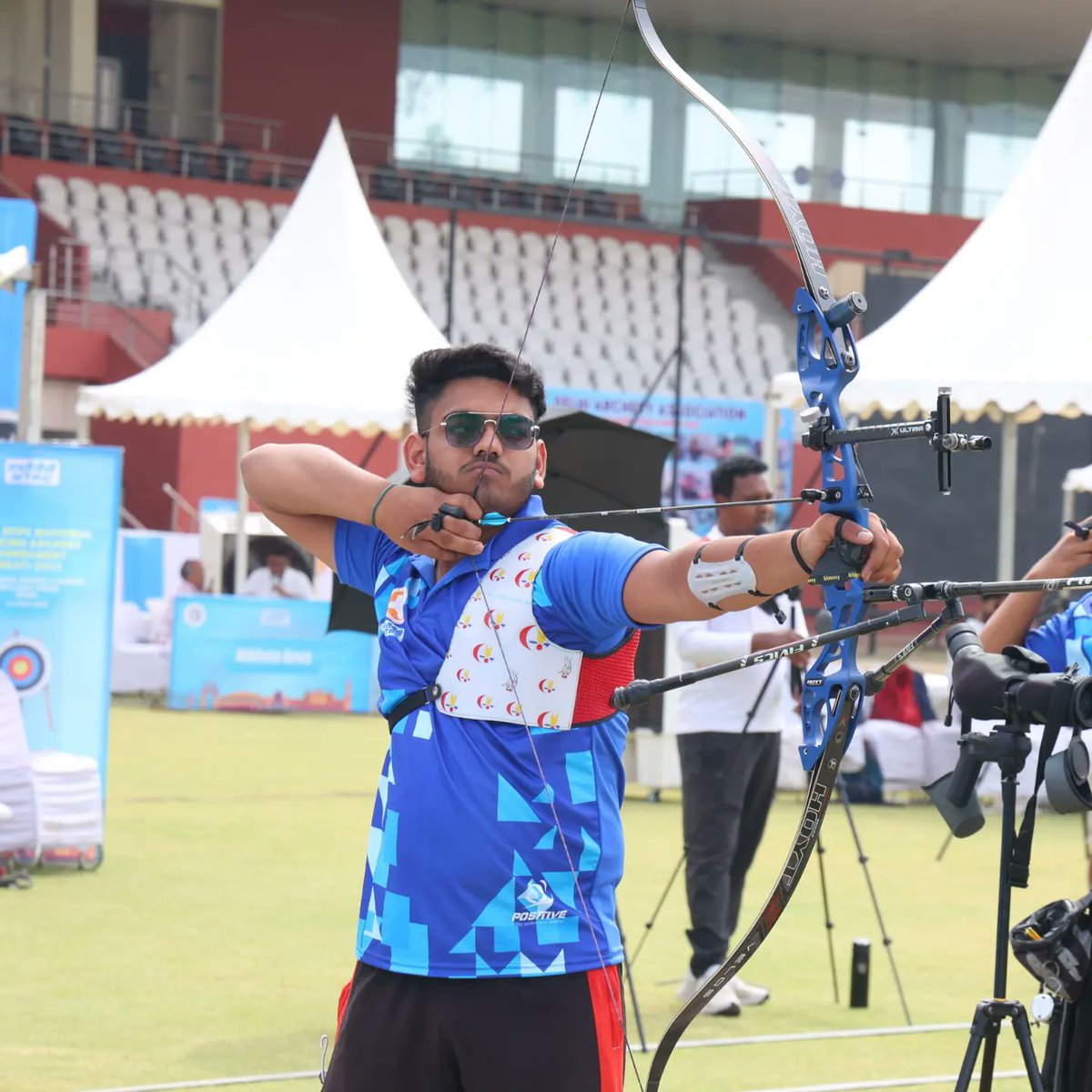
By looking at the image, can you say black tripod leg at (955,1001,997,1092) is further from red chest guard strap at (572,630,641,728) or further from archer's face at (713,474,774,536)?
archer's face at (713,474,774,536)

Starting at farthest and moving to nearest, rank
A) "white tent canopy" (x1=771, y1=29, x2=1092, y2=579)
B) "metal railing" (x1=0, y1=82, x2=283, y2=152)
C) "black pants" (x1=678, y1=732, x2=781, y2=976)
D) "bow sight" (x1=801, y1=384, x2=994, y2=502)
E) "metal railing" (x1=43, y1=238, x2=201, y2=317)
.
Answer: "metal railing" (x1=0, y1=82, x2=283, y2=152), "metal railing" (x1=43, y1=238, x2=201, y2=317), "white tent canopy" (x1=771, y1=29, x2=1092, y2=579), "black pants" (x1=678, y1=732, x2=781, y2=976), "bow sight" (x1=801, y1=384, x2=994, y2=502)

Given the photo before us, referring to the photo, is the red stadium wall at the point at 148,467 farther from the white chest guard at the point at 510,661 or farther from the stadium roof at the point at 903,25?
the white chest guard at the point at 510,661

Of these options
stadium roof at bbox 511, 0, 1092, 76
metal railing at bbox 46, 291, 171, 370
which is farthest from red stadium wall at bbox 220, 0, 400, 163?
metal railing at bbox 46, 291, 171, 370

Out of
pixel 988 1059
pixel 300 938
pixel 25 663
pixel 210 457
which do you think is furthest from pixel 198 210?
pixel 988 1059

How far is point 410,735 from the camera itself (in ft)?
7.70

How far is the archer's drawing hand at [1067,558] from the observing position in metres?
3.27

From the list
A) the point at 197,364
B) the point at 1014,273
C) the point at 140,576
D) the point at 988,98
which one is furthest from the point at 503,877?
the point at 988,98

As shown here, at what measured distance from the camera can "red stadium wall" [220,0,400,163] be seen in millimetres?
25828

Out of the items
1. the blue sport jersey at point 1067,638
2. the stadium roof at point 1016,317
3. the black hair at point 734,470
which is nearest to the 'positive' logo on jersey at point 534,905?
the blue sport jersey at point 1067,638

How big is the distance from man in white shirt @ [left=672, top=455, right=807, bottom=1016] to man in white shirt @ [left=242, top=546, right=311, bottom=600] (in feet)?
31.2

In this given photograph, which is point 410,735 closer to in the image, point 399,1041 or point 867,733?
point 399,1041

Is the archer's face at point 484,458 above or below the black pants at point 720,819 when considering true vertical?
above

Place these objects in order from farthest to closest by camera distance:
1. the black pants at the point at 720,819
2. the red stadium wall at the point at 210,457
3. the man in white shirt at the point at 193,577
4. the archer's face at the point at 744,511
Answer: the red stadium wall at the point at 210,457
the man in white shirt at the point at 193,577
the archer's face at the point at 744,511
the black pants at the point at 720,819

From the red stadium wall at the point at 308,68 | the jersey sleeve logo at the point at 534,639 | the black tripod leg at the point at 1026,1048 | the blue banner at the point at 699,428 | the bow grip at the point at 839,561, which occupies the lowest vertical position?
the black tripod leg at the point at 1026,1048
